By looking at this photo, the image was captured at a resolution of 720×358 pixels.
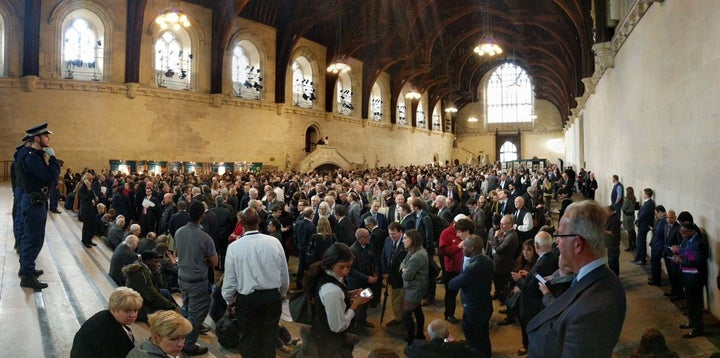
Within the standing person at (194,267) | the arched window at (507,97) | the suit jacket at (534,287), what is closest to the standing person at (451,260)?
the suit jacket at (534,287)

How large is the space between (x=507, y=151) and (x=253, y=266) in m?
45.0

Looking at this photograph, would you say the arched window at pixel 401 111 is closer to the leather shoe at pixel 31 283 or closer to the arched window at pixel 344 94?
the arched window at pixel 344 94

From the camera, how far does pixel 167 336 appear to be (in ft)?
8.22

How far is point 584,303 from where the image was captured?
63.6 inches

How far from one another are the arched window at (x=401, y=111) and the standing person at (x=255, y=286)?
33226 millimetres

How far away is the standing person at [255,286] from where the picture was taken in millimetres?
3635

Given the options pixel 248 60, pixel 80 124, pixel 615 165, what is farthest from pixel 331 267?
pixel 248 60

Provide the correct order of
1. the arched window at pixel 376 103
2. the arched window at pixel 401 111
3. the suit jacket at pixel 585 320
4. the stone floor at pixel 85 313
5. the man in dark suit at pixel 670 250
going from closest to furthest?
the suit jacket at pixel 585 320
the stone floor at pixel 85 313
the man in dark suit at pixel 670 250
the arched window at pixel 376 103
the arched window at pixel 401 111

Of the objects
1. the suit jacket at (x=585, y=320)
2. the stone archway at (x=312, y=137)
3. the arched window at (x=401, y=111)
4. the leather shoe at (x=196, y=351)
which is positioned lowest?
the leather shoe at (x=196, y=351)

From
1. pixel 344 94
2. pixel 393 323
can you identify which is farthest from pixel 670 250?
pixel 344 94

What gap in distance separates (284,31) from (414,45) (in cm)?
948

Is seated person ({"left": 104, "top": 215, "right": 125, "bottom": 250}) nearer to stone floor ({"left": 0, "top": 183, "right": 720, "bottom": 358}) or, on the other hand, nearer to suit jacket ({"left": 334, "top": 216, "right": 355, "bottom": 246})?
stone floor ({"left": 0, "top": 183, "right": 720, "bottom": 358})

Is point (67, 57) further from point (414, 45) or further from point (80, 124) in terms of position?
point (414, 45)

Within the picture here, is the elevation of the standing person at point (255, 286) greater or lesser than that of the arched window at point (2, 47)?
lesser
